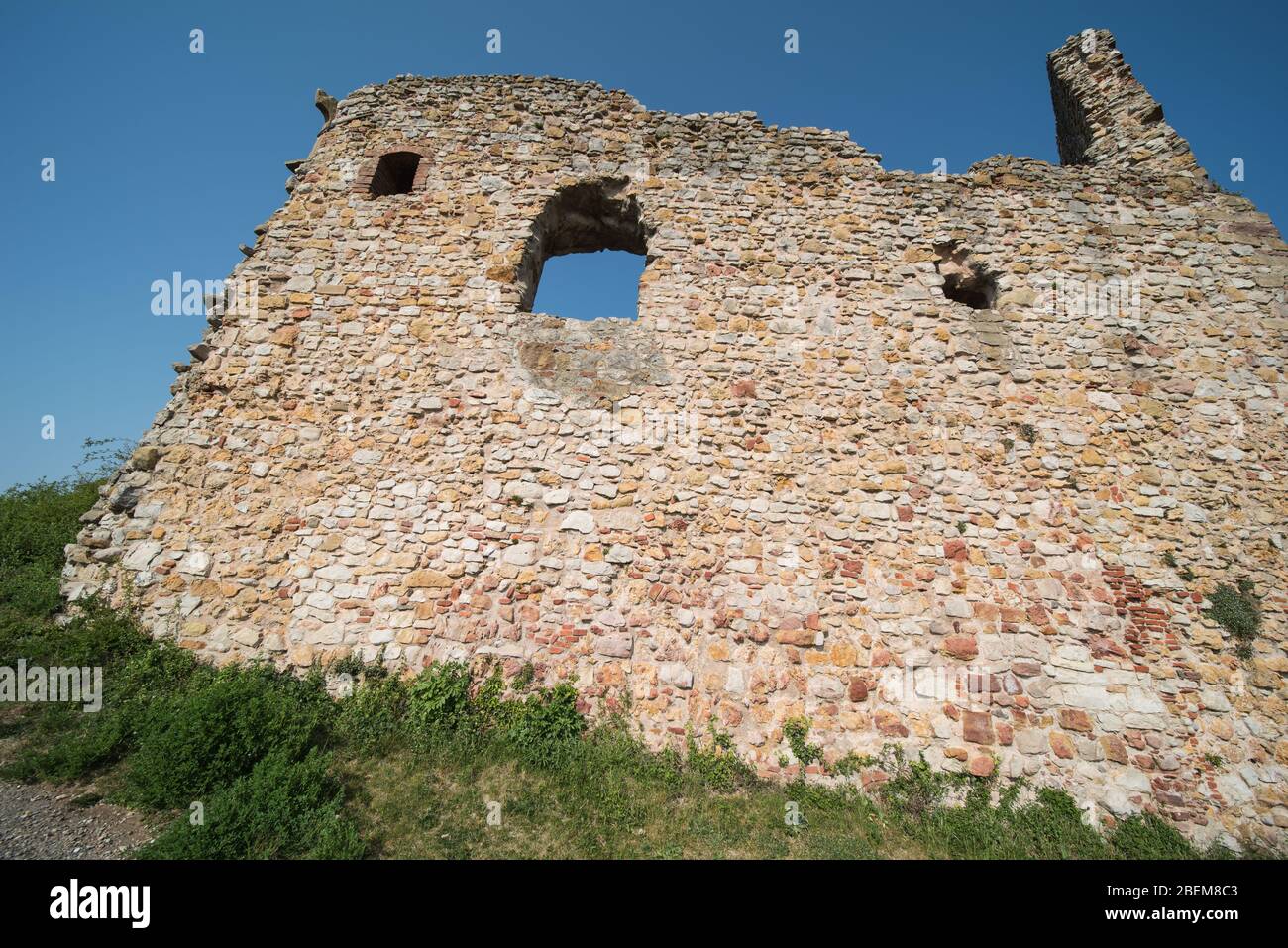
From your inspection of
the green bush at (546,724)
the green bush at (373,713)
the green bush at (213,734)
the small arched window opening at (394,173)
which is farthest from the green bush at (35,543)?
the small arched window opening at (394,173)

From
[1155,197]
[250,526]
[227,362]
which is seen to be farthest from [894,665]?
[227,362]

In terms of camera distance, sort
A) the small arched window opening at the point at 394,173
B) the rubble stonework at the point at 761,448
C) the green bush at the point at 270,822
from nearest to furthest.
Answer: the green bush at the point at 270,822 → the rubble stonework at the point at 761,448 → the small arched window opening at the point at 394,173

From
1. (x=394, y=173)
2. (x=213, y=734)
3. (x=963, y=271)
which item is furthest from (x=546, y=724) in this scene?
(x=394, y=173)

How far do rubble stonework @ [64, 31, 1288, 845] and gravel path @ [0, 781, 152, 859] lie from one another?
1.80 meters

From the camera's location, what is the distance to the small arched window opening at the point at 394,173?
24.2 ft

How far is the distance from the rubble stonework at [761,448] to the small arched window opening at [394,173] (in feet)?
0.78

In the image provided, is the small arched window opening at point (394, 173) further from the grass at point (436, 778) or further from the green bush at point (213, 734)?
the green bush at point (213, 734)

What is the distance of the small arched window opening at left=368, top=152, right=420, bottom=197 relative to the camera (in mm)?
7383

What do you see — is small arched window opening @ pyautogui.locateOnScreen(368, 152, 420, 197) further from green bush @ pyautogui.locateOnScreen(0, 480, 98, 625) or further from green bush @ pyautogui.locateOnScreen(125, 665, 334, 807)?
green bush @ pyautogui.locateOnScreen(125, 665, 334, 807)

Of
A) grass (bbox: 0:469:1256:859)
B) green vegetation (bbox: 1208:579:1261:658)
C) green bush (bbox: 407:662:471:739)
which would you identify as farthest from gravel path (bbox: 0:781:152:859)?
green vegetation (bbox: 1208:579:1261:658)

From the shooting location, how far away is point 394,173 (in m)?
7.71

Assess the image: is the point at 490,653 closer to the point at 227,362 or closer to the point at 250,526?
the point at 250,526

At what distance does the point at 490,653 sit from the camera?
5.39 m

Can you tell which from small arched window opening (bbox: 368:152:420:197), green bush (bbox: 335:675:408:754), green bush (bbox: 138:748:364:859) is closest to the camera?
green bush (bbox: 138:748:364:859)
